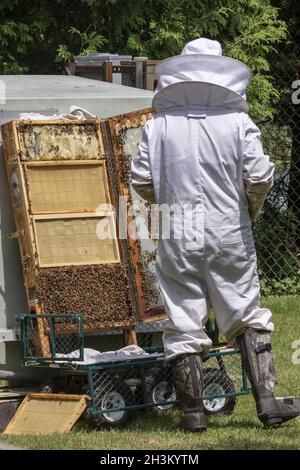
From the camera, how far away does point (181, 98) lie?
6.55 m

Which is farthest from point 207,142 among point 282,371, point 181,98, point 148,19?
point 148,19

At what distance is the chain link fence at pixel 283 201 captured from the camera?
12086 mm

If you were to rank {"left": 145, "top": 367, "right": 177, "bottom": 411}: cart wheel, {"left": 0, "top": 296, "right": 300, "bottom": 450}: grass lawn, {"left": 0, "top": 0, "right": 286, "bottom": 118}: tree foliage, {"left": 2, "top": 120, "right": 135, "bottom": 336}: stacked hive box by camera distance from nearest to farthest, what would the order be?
{"left": 0, "top": 296, "right": 300, "bottom": 450}: grass lawn → {"left": 145, "top": 367, "right": 177, "bottom": 411}: cart wheel → {"left": 2, "top": 120, "right": 135, "bottom": 336}: stacked hive box → {"left": 0, "top": 0, "right": 286, "bottom": 118}: tree foliage

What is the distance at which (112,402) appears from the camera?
6.94m

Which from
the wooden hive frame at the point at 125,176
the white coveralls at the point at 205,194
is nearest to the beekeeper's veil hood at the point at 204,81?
the white coveralls at the point at 205,194

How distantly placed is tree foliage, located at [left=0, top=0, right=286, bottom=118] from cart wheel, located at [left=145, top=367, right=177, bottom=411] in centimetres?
444

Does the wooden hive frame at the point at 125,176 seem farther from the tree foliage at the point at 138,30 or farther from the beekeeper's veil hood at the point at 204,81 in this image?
the tree foliage at the point at 138,30

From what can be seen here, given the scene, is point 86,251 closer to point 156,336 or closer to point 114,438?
point 156,336

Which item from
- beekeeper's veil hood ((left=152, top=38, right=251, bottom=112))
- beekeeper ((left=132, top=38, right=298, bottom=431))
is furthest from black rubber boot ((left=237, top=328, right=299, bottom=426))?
beekeeper's veil hood ((left=152, top=38, right=251, bottom=112))

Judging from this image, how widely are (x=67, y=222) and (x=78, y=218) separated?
77mm

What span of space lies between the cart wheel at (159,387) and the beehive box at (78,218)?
0.43 meters

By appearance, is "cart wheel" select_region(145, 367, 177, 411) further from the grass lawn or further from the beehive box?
the beehive box

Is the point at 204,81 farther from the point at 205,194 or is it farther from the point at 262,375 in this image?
the point at 262,375

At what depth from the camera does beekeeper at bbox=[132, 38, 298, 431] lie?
254 inches
